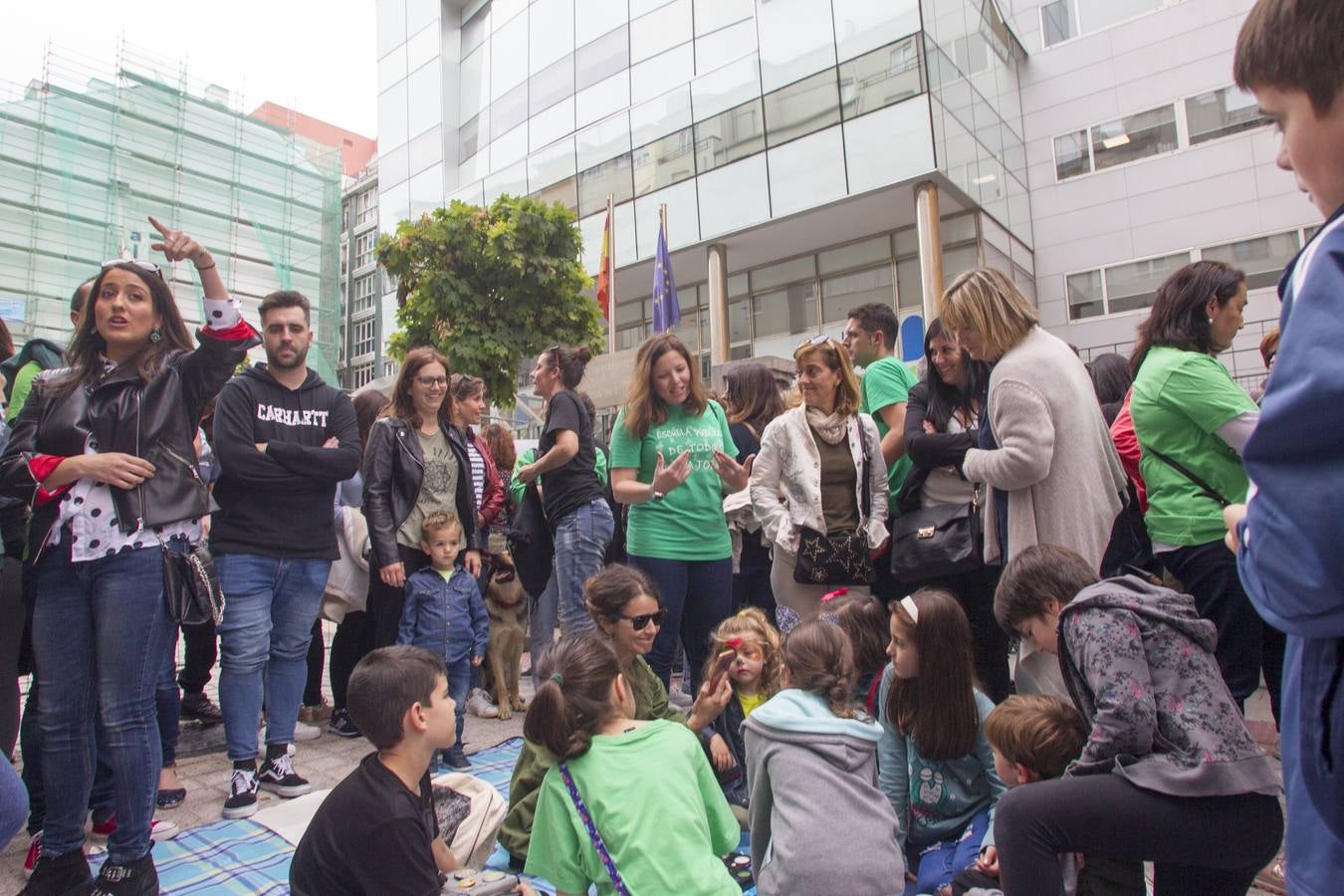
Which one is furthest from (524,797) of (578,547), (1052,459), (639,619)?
(1052,459)

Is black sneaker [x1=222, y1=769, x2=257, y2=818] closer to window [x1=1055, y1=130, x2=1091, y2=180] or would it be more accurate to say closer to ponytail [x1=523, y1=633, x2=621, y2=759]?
ponytail [x1=523, y1=633, x2=621, y2=759]

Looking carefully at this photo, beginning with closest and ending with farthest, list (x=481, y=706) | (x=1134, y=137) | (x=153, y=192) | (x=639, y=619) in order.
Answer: (x=639, y=619) → (x=481, y=706) → (x=1134, y=137) → (x=153, y=192)

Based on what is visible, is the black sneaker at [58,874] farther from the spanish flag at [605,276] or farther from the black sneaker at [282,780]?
the spanish flag at [605,276]

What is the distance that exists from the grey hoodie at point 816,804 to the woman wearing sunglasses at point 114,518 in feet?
6.49

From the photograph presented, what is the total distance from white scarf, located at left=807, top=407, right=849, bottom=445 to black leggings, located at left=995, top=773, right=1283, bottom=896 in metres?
2.05

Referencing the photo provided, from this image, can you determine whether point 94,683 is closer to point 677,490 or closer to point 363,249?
point 677,490

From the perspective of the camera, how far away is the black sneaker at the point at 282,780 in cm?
379

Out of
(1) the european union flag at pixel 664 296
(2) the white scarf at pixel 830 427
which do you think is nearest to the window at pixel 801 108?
(1) the european union flag at pixel 664 296

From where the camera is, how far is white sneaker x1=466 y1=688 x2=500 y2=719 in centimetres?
534

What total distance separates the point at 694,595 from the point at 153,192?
5243 cm

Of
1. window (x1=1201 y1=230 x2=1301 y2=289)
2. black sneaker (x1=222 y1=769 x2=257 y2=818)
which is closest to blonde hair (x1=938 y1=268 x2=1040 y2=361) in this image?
black sneaker (x1=222 y1=769 x2=257 y2=818)

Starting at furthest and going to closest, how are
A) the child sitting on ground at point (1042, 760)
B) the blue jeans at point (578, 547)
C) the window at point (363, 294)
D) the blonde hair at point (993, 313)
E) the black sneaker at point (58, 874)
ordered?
the window at point (363, 294), the blue jeans at point (578, 547), the blonde hair at point (993, 313), the black sneaker at point (58, 874), the child sitting on ground at point (1042, 760)

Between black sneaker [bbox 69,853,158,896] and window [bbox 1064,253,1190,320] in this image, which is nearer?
black sneaker [bbox 69,853,158,896]

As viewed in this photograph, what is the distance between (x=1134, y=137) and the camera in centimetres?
1816
